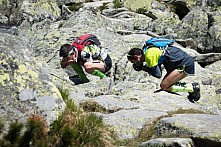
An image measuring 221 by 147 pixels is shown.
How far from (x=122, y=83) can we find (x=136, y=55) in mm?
2280

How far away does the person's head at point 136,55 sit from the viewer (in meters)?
13.8

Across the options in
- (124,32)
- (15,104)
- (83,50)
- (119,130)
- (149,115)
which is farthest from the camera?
(124,32)

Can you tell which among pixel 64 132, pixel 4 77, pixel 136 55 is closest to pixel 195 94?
pixel 136 55

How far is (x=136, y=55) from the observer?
1386 centimetres

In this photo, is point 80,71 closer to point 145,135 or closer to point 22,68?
point 145,135

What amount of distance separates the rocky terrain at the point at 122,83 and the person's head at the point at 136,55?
98 cm

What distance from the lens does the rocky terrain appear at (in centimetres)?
891

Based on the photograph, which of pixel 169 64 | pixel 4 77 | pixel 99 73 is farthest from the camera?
pixel 99 73

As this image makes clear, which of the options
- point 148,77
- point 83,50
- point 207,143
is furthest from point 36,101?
point 148,77

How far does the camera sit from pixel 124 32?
25312mm

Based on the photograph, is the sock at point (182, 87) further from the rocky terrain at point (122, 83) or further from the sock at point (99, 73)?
the sock at point (99, 73)

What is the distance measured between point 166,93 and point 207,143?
5.90 meters

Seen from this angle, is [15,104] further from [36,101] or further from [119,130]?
[119,130]

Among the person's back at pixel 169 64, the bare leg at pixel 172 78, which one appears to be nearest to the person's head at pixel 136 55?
the person's back at pixel 169 64
